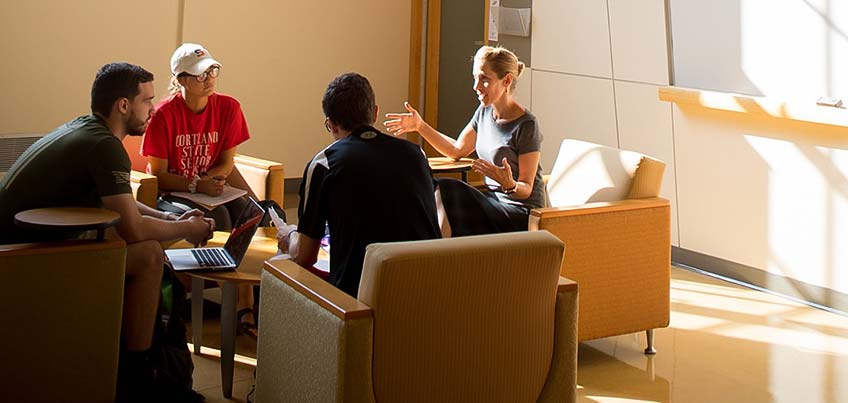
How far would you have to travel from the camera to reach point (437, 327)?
9.48 feet

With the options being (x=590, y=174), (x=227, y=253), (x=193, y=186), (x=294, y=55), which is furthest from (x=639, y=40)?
(x=227, y=253)

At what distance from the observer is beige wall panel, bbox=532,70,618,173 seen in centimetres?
680

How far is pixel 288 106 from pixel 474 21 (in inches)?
64.5

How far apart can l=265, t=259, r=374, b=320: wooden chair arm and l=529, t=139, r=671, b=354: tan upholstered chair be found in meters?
1.35

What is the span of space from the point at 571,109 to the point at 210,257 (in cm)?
367

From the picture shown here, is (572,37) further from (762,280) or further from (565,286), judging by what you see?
(565,286)

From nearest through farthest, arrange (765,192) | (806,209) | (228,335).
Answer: (228,335) < (806,209) < (765,192)

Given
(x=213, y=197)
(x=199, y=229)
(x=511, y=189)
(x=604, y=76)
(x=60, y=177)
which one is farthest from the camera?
(x=604, y=76)

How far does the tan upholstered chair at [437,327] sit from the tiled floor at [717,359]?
1.00 meters

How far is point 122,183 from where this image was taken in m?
3.59

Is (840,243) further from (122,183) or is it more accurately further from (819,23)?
(122,183)

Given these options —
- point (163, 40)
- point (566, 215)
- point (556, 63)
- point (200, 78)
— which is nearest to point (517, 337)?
point (566, 215)

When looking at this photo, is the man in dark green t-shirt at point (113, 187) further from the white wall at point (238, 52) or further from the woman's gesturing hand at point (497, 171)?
the white wall at point (238, 52)

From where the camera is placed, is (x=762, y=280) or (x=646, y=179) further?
(x=762, y=280)
